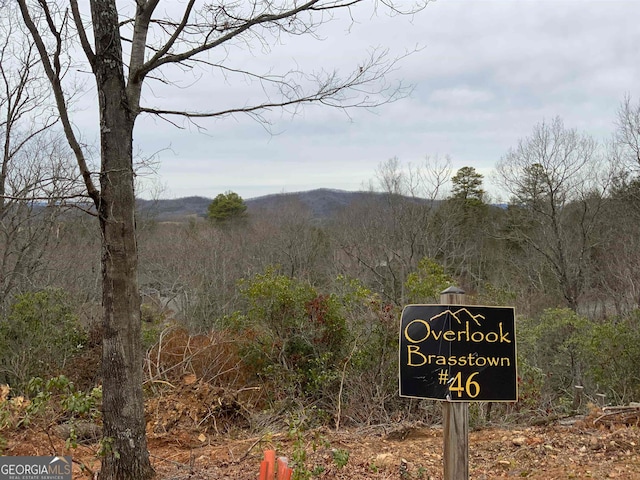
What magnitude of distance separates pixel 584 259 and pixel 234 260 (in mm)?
16700

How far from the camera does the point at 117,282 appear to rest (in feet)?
12.5

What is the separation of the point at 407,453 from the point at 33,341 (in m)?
6.33

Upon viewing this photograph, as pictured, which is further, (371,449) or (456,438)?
(371,449)

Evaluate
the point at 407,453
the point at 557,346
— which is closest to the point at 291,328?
the point at 407,453

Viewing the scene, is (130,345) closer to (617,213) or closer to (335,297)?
(335,297)

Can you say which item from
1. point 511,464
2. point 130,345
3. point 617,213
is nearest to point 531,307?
point 617,213

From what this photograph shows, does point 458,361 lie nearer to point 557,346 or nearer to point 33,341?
point 33,341

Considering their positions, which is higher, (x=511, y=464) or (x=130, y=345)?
(x=130, y=345)

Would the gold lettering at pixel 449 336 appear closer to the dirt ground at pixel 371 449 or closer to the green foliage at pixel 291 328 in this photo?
the dirt ground at pixel 371 449

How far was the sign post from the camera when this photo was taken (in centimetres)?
296

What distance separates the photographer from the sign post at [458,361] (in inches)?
116

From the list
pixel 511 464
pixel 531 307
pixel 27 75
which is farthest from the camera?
pixel 531 307

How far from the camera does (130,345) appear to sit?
384 centimetres

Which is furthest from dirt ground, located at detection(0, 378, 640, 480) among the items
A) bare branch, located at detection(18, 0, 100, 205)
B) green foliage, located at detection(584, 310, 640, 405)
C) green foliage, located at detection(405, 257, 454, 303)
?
green foliage, located at detection(584, 310, 640, 405)
